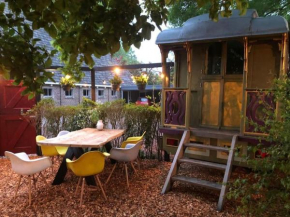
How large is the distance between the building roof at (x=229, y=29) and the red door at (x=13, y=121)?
14.6ft

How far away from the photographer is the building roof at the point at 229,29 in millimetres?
3812

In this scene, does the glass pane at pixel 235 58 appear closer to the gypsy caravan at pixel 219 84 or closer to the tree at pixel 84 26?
the gypsy caravan at pixel 219 84

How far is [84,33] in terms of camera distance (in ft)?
5.59

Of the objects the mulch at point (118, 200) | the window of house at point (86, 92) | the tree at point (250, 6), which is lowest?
the mulch at point (118, 200)

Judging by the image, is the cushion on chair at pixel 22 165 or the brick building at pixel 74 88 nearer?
the cushion on chair at pixel 22 165

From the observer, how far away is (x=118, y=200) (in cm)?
377

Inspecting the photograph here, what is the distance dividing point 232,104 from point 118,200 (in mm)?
3044

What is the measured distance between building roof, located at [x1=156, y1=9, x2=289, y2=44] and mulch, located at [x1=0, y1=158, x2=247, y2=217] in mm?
2905

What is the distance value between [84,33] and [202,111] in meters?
3.94

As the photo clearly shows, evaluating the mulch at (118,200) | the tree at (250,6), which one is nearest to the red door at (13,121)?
the mulch at (118,200)

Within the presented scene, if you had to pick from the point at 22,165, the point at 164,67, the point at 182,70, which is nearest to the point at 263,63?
the point at 182,70

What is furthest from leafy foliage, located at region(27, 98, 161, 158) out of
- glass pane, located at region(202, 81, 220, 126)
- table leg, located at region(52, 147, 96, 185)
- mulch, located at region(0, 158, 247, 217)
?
table leg, located at region(52, 147, 96, 185)

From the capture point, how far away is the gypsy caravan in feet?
13.1

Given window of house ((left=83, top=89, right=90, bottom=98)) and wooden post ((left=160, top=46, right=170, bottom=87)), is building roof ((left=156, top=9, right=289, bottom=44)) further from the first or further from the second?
window of house ((left=83, top=89, right=90, bottom=98))
